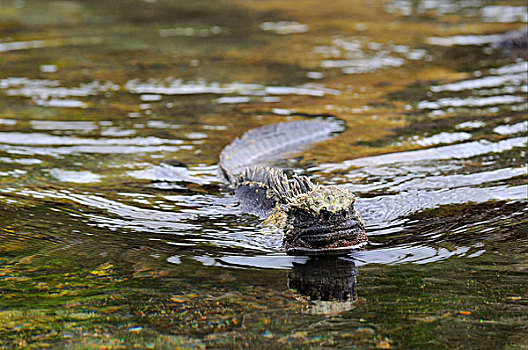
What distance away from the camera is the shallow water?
10.3ft

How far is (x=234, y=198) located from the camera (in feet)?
17.3

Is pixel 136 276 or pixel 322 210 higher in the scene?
pixel 322 210

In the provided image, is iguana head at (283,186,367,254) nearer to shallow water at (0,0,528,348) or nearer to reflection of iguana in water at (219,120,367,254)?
reflection of iguana in water at (219,120,367,254)

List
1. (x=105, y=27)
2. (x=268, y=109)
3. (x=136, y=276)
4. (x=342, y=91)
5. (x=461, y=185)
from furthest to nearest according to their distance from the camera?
(x=105, y=27) → (x=342, y=91) → (x=268, y=109) → (x=461, y=185) → (x=136, y=276)

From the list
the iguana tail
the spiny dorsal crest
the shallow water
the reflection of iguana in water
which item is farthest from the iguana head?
the iguana tail

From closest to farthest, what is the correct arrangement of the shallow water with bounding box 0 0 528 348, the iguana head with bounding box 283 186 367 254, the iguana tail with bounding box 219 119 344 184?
1. the shallow water with bounding box 0 0 528 348
2. the iguana head with bounding box 283 186 367 254
3. the iguana tail with bounding box 219 119 344 184

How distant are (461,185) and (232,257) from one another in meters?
2.21

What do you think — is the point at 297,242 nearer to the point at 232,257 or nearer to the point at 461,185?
the point at 232,257

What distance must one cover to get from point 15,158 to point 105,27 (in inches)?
275

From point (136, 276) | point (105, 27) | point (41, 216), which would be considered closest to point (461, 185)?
point (136, 276)

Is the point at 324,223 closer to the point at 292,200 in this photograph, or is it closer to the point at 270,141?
the point at 292,200

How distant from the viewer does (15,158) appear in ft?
20.2

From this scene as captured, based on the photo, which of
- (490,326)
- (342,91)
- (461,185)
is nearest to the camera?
(490,326)

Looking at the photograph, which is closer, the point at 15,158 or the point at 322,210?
the point at 322,210
